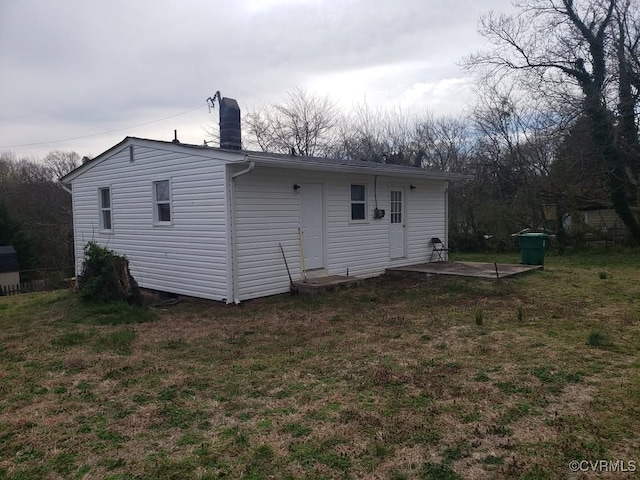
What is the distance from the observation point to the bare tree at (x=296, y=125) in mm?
29156

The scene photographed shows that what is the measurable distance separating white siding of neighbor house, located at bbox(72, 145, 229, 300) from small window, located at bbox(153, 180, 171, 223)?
0.35 feet

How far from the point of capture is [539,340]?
17.7 feet

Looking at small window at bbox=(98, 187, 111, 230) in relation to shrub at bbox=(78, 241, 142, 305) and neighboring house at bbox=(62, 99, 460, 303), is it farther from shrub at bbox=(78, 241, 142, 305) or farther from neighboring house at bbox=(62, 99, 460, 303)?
shrub at bbox=(78, 241, 142, 305)

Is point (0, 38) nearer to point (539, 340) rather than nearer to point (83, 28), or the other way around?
point (83, 28)

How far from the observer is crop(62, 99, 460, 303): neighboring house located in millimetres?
8219

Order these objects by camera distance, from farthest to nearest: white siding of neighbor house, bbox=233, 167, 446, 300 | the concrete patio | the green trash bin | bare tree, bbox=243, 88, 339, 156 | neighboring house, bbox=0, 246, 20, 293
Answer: bare tree, bbox=243, 88, 339, 156, neighboring house, bbox=0, 246, 20, 293, the green trash bin, the concrete patio, white siding of neighbor house, bbox=233, 167, 446, 300

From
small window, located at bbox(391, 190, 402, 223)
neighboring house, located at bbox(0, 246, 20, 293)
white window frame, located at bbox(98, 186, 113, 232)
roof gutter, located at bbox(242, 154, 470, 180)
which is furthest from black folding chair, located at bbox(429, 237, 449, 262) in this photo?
neighboring house, located at bbox(0, 246, 20, 293)

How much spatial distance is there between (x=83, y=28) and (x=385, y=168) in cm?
676

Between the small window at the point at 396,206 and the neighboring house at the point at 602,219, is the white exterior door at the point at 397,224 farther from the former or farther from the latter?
the neighboring house at the point at 602,219

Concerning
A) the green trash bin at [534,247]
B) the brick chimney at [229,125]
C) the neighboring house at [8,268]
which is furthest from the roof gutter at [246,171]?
the neighboring house at [8,268]

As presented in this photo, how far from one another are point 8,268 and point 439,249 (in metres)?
19.1

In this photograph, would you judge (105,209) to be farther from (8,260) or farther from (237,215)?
(8,260)

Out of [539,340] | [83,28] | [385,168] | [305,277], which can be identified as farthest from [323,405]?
[83,28]

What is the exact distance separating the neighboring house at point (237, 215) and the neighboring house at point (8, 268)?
37.5ft
